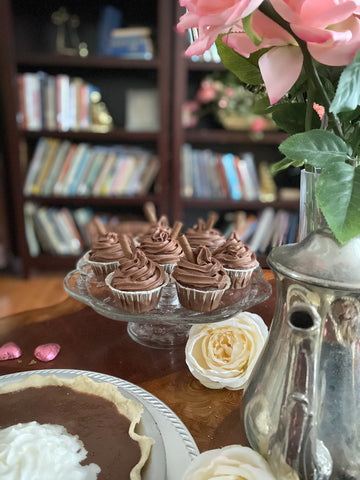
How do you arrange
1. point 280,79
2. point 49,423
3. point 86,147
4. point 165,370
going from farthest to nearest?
1. point 86,147
2. point 165,370
3. point 49,423
4. point 280,79

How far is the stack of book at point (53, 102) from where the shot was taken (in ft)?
8.41

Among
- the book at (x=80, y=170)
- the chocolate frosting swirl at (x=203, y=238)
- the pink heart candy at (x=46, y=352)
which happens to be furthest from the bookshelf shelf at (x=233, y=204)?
the pink heart candy at (x=46, y=352)

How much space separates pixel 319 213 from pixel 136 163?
2387 millimetres

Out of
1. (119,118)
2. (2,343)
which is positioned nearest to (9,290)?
(119,118)

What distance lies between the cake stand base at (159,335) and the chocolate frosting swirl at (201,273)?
10 centimetres

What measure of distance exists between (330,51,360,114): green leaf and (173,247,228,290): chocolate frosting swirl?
58 cm

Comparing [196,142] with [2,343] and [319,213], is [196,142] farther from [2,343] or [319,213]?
[319,213]

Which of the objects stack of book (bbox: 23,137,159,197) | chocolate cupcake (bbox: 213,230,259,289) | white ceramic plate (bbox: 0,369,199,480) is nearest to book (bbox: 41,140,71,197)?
stack of book (bbox: 23,137,159,197)

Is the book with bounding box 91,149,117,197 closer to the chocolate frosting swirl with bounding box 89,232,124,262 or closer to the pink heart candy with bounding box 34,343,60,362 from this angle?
the chocolate frosting swirl with bounding box 89,232,124,262

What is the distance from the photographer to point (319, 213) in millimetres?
460

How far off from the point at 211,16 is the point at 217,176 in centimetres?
239

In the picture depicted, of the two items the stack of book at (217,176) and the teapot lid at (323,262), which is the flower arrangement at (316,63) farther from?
the stack of book at (217,176)

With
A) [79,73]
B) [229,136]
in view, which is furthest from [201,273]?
[79,73]

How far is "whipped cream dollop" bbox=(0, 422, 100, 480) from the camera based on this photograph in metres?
0.47
